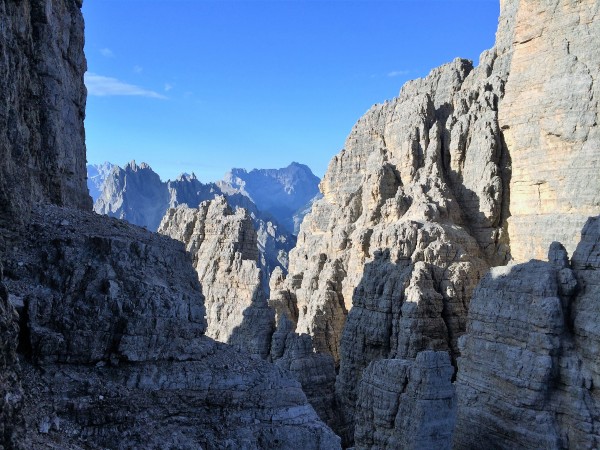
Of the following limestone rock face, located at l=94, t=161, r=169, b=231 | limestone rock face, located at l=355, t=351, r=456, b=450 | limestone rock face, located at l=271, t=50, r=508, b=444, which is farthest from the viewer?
limestone rock face, located at l=94, t=161, r=169, b=231

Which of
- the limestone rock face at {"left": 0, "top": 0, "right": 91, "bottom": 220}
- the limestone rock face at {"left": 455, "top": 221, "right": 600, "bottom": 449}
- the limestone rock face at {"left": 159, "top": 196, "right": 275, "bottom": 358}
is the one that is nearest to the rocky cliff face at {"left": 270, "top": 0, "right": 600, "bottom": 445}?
the limestone rock face at {"left": 159, "top": 196, "right": 275, "bottom": 358}

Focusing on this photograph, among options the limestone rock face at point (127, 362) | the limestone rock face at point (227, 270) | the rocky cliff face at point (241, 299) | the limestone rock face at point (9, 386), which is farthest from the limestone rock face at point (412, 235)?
the limestone rock face at point (9, 386)

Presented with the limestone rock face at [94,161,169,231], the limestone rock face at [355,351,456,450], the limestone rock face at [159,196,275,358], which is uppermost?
the limestone rock face at [94,161,169,231]

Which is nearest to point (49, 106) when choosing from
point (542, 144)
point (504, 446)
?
point (504, 446)

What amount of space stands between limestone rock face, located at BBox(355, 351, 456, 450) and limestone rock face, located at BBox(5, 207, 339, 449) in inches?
180

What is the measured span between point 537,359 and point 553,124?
1119cm

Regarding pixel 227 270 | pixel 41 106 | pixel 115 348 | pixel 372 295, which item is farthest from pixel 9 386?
pixel 227 270

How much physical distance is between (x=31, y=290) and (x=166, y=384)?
343cm

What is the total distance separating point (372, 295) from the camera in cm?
3016

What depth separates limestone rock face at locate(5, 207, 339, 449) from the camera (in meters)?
11.3

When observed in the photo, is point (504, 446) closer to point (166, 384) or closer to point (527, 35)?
point (166, 384)

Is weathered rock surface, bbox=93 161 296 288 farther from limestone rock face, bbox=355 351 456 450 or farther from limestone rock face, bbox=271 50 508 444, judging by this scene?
limestone rock face, bbox=355 351 456 450

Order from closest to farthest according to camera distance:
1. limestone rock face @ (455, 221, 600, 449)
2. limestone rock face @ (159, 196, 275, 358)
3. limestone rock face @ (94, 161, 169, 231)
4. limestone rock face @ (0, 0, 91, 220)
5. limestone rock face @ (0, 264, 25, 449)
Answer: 1. limestone rock face @ (0, 264, 25, 449)
2. limestone rock face @ (0, 0, 91, 220)
3. limestone rock face @ (455, 221, 600, 449)
4. limestone rock face @ (159, 196, 275, 358)
5. limestone rock face @ (94, 161, 169, 231)

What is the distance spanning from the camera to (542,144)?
2497cm
